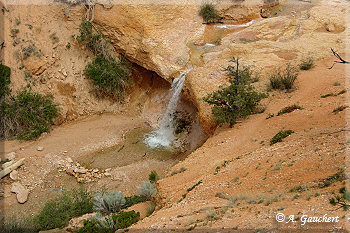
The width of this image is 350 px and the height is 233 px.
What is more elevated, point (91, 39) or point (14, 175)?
point (91, 39)

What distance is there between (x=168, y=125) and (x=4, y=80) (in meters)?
7.54

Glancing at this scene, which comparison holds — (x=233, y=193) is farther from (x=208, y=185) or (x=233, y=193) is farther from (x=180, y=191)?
(x=180, y=191)

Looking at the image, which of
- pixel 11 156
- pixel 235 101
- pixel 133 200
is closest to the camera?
pixel 133 200

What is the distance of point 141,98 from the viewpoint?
16031mm

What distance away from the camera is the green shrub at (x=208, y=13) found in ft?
54.8

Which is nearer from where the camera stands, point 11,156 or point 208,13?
point 11,156

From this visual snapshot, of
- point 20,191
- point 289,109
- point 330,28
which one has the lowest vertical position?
point 20,191

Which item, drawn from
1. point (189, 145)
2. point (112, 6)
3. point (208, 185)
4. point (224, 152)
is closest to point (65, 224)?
point (208, 185)

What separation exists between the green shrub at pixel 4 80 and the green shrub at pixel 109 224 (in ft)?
27.8

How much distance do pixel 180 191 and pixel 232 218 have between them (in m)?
2.36

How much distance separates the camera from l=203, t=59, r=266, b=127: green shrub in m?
10.1

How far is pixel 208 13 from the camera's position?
16703 millimetres

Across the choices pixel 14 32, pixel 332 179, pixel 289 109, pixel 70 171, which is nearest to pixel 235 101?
pixel 289 109

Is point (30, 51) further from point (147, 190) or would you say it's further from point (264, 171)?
point (264, 171)
